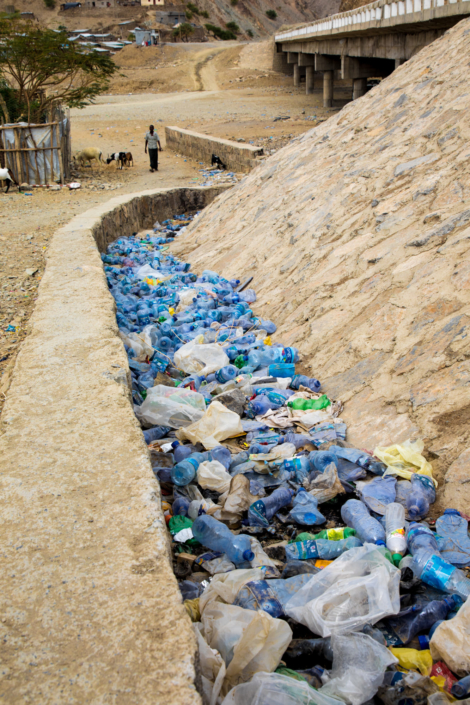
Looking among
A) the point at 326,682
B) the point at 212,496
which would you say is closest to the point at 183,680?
the point at 326,682

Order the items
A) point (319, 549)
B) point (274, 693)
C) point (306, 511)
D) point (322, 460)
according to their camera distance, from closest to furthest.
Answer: point (274, 693) < point (319, 549) < point (306, 511) < point (322, 460)

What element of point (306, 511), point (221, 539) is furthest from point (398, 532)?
point (221, 539)

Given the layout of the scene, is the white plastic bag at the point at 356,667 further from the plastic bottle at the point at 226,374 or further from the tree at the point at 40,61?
the tree at the point at 40,61

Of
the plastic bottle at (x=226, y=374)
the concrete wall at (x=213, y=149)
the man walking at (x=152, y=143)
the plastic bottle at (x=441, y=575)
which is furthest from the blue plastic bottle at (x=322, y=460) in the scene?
the man walking at (x=152, y=143)

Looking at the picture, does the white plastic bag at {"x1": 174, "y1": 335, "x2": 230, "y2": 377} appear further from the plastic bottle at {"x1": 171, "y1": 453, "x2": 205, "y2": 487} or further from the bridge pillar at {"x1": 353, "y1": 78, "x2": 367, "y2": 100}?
the bridge pillar at {"x1": 353, "y1": 78, "x2": 367, "y2": 100}

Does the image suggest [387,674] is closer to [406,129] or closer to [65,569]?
[65,569]

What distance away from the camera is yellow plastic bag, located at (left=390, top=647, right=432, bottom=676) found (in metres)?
1.82

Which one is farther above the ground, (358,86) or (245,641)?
(358,86)

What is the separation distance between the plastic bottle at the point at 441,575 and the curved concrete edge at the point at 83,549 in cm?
100

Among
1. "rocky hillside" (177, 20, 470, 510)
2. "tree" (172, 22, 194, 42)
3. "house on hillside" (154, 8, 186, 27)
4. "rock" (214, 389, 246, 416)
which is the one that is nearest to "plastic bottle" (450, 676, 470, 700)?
"rocky hillside" (177, 20, 470, 510)

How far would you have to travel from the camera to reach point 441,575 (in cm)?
211

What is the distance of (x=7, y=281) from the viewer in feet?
18.9

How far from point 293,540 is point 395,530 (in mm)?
455

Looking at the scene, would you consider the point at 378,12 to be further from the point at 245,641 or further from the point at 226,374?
the point at 245,641
